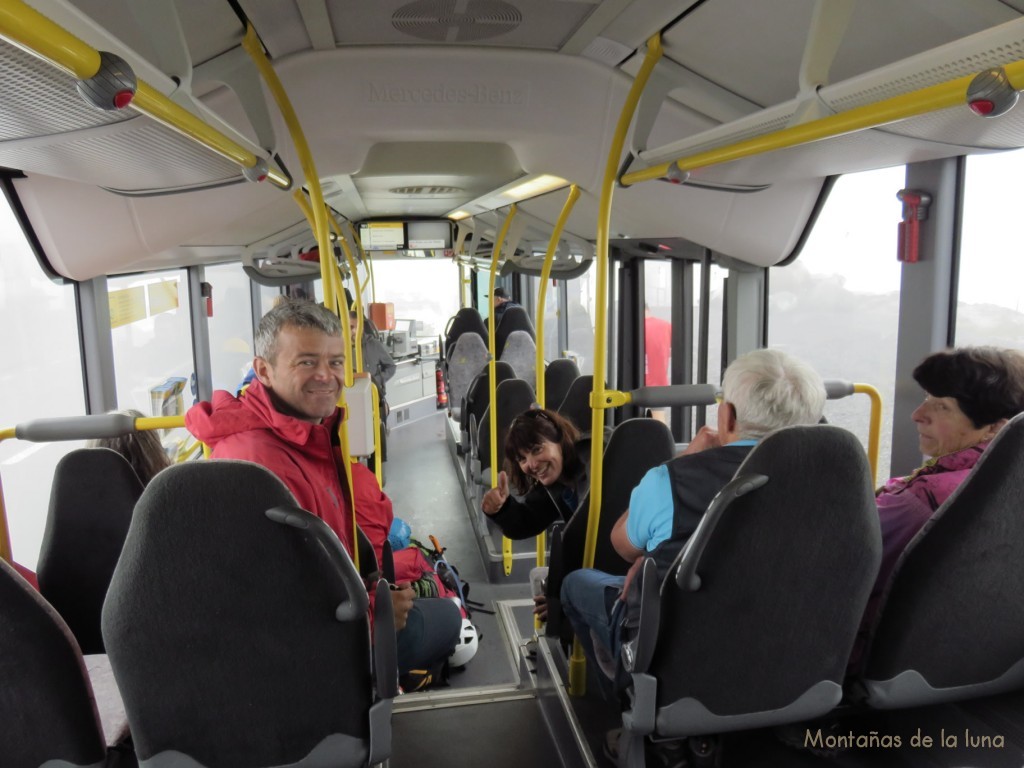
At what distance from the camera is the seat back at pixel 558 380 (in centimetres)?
612

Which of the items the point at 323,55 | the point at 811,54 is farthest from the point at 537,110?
the point at 811,54

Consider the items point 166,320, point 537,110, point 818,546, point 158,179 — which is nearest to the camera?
point 818,546

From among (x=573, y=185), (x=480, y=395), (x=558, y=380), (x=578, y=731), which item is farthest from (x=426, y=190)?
(x=578, y=731)

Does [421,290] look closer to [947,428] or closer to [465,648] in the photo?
[465,648]

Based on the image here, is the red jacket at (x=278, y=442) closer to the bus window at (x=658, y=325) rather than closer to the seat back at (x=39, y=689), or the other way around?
the seat back at (x=39, y=689)

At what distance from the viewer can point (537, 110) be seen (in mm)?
2871

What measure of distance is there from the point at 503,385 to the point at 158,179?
316 centimetres

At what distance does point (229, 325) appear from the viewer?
831 cm

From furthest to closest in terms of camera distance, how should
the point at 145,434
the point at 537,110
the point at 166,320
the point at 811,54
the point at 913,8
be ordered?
the point at 166,320
the point at 537,110
the point at 145,434
the point at 913,8
the point at 811,54

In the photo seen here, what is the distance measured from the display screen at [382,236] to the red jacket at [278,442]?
6054 millimetres

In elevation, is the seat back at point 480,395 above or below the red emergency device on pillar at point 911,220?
below

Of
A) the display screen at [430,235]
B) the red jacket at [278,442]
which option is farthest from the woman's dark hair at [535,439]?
the display screen at [430,235]

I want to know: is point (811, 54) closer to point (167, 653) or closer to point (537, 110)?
point (537, 110)

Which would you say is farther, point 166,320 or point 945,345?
point 166,320
